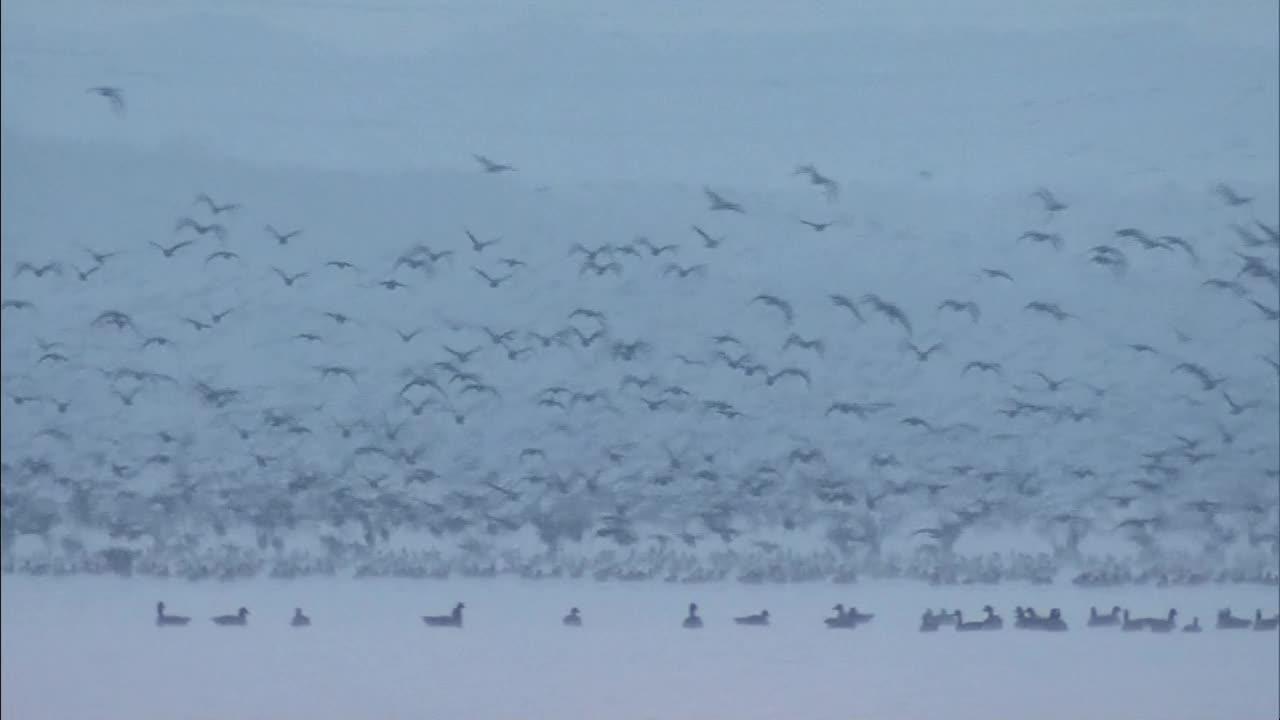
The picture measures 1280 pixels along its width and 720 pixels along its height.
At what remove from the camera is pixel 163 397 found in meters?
2.33

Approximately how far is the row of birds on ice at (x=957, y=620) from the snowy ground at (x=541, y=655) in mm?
14

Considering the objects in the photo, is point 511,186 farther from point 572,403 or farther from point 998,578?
point 998,578

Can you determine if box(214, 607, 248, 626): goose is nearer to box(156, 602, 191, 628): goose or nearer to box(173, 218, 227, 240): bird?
box(156, 602, 191, 628): goose

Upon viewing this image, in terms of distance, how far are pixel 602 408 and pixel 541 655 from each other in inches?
18.2

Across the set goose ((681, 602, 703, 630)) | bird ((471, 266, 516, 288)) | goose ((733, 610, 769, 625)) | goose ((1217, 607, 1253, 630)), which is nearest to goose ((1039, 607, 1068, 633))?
goose ((1217, 607, 1253, 630))

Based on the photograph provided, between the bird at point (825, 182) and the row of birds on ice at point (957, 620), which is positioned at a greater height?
the bird at point (825, 182)

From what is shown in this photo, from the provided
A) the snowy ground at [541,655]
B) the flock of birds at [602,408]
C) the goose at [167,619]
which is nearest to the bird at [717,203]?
the flock of birds at [602,408]

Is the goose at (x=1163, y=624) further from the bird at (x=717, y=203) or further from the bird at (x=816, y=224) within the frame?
the bird at (x=717, y=203)

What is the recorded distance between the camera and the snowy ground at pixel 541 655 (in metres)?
2.36

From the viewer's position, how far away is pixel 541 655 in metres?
2.38

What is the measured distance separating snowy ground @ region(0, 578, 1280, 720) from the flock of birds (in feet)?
0.17

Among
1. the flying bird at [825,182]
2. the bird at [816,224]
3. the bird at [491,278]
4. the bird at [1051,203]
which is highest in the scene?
the flying bird at [825,182]

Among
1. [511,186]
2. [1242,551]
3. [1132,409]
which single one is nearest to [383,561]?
[511,186]

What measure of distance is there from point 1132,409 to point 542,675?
1.16 metres
